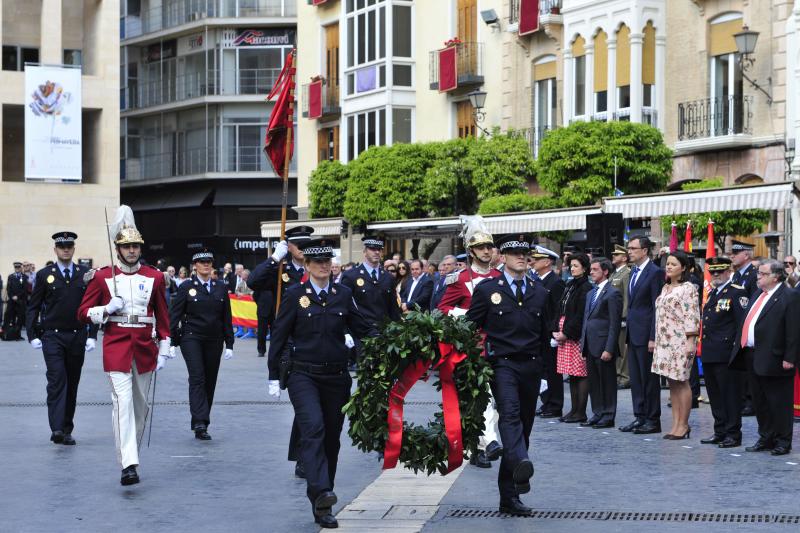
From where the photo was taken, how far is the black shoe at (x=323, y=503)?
376 inches

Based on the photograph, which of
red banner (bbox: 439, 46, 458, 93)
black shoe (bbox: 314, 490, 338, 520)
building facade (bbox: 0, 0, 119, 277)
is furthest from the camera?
building facade (bbox: 0, 0, 119, 277)

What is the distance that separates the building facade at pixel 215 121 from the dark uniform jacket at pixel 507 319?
4945cm

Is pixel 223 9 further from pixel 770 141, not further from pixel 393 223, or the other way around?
pixel 770 141

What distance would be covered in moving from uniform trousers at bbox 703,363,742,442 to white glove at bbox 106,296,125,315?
593cm

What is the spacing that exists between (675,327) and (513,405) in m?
4.68

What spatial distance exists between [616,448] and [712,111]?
18738 mm

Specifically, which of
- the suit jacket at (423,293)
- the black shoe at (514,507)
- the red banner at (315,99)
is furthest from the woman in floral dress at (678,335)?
the red banner at (315,99)

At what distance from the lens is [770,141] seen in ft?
96.0

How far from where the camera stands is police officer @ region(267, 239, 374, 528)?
9930 millimetres

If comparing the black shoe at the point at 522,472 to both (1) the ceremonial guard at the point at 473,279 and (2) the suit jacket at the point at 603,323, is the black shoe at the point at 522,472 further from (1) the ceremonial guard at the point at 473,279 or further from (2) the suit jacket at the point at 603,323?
(2) the suit jacket at the point at 603,323

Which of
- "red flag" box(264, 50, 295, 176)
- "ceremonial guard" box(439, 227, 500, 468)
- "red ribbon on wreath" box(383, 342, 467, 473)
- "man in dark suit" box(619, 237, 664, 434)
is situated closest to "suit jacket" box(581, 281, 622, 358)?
"man in dark suit" box(619, 237, 664, 434)

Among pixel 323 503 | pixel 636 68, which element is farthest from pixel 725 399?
pixel 636 68

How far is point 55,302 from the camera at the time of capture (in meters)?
14.5

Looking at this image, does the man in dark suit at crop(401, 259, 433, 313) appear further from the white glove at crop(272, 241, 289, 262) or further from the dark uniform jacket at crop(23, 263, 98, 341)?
the white glove at crop(272, 241, 289, 262)
